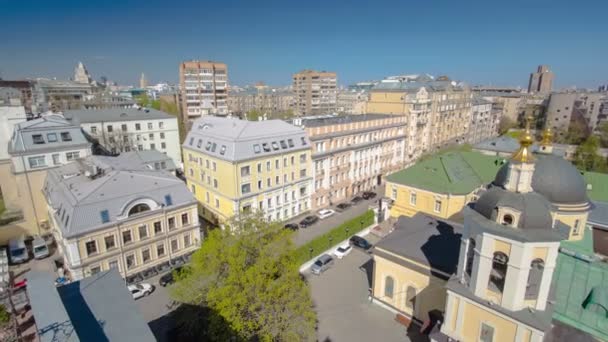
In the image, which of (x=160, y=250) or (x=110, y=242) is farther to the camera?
(x=160, y=250)

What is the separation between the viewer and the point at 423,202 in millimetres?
37000

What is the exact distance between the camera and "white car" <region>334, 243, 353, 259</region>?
113ft

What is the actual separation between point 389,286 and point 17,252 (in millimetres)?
37568

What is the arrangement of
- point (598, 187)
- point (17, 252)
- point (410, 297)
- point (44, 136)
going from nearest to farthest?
point (410, 297)
point (598, 187)
point (17, 252)
point (44, 136)

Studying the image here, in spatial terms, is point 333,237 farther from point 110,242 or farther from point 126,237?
point 110,242

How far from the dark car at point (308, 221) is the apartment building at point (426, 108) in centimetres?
3116

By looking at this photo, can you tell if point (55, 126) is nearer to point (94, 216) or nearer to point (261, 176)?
point (94, 216)

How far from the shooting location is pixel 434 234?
24.2 metres

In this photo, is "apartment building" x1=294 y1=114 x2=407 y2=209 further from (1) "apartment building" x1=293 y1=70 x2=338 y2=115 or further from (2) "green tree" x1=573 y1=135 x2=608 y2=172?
(1) "apartment building" x1=293 y1=70 x2=338 y2=115

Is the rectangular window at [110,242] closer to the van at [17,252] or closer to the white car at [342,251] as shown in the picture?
the van at [17,252]

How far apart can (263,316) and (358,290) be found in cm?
1351

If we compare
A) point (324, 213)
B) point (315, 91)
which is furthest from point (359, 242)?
point (315, 91)

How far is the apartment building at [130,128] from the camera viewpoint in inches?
2158

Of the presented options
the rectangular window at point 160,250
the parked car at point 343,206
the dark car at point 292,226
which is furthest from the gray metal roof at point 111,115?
the parked car at point 343,206
